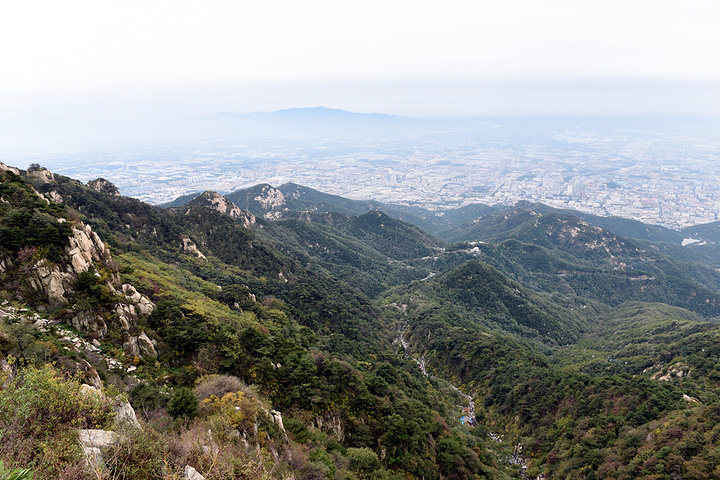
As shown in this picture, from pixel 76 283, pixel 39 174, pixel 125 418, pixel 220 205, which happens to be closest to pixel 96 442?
pixel 125 418

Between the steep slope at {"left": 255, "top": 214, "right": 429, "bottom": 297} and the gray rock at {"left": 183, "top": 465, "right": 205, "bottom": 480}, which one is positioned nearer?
the gray rock at {"left": 183, "top": 465, "right": 205, "bottom": 480}

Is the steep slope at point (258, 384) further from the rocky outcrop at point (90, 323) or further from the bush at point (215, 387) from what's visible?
the rocky outcrop at point (90, 323)

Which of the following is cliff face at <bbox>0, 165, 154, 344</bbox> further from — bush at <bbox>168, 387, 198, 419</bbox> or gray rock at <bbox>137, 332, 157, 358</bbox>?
bush at <bbox>168, 387, 198, 419</bbox>

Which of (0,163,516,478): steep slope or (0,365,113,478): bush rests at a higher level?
(0,365,113,478): bush

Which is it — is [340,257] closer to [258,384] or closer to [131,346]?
[258,384]

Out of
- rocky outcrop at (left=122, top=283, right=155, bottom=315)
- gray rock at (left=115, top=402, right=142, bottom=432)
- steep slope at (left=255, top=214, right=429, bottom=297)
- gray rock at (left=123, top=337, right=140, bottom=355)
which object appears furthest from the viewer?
steep slope at (left=255, top=214, right=429, bottom=297)

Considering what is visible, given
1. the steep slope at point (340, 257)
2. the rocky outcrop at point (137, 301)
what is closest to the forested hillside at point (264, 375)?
the rocky outcrop at point (137, 301)

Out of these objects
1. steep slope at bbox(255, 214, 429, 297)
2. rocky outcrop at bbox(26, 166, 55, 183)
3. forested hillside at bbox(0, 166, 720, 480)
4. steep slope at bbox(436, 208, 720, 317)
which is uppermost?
rocky outcrop at bbox(26, 166, 55, 183)

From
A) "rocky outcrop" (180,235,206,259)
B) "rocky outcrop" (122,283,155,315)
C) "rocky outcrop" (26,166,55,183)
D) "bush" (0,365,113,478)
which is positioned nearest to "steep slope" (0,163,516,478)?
"rocky outcrop" (122,283,155,315)

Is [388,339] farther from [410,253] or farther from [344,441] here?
[410,253]
